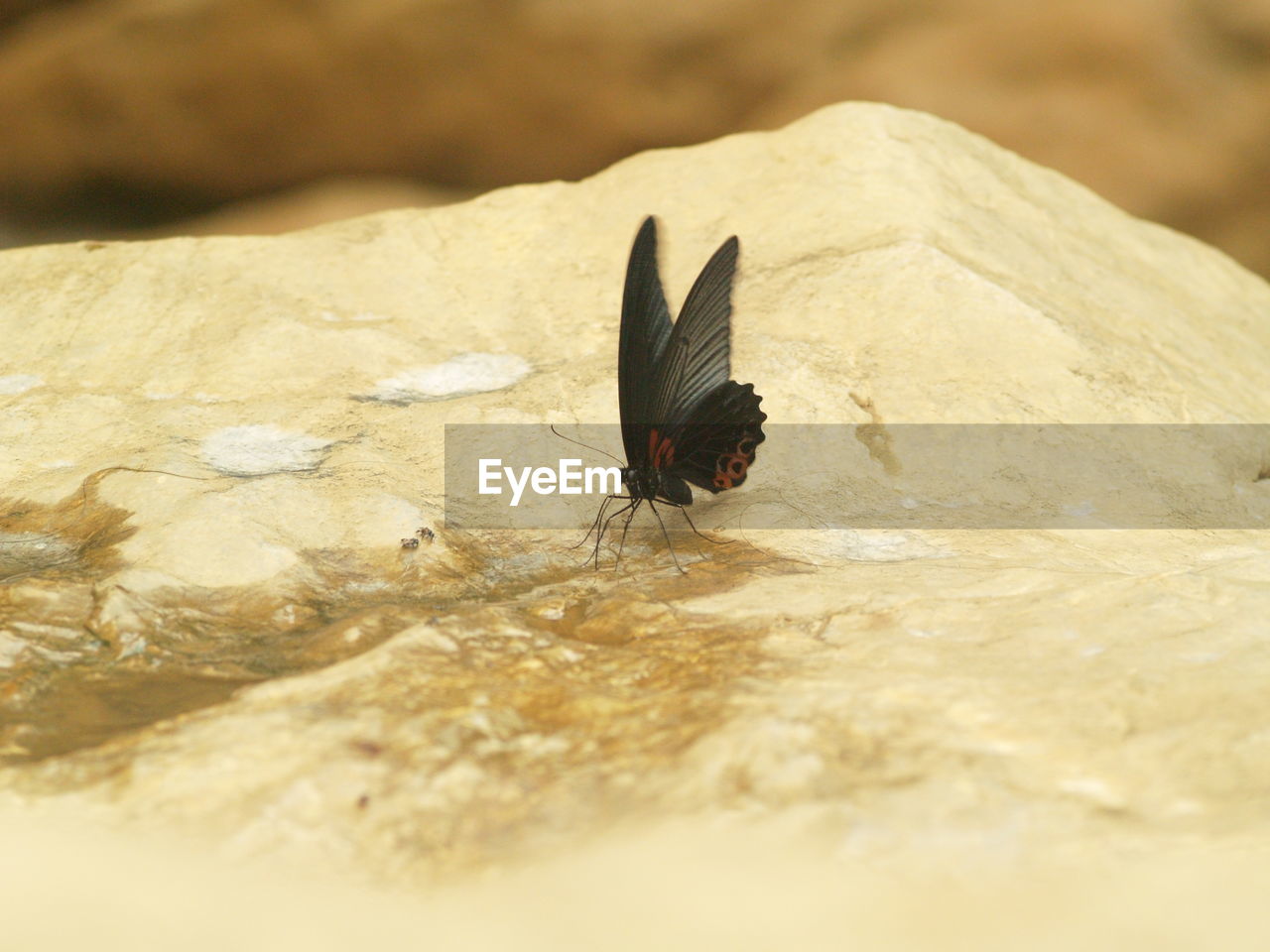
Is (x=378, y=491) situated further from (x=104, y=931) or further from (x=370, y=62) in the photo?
(x=370, y=62)

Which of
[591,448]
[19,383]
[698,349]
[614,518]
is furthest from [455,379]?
[19,383]

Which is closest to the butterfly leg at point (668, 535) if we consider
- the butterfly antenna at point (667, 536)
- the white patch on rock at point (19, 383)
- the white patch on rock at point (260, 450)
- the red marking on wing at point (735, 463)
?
the butterfly antenna at point (667, 536)

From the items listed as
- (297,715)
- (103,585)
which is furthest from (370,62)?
(297,715)

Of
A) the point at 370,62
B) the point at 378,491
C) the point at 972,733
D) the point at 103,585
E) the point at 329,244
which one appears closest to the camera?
the point at 972,733

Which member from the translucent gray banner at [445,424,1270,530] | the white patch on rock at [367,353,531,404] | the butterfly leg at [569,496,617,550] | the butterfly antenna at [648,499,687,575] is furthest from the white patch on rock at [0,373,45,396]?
the butterfly antenna at [648,499,687,575]

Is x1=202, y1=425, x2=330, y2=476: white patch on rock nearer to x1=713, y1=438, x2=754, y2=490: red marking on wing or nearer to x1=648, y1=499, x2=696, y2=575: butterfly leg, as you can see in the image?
x1=648, y1=499, x2=696, y2=575: butterfly leg

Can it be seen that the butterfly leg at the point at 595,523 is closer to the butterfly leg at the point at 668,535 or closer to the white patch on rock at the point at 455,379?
the butterfly leg at the point at 668,535
